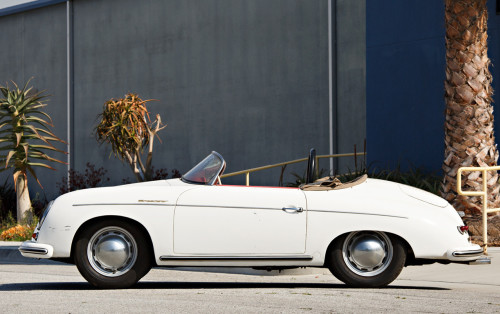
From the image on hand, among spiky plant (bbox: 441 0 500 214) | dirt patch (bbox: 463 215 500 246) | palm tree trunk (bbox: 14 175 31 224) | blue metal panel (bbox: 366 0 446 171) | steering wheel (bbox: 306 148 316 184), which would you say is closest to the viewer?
steering wheel (bbox: 306 148 316 184)

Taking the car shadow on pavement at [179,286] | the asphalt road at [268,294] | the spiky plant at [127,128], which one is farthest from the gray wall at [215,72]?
the car shadow on pavement at [179,286]

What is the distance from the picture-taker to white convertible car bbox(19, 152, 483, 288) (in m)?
8.75

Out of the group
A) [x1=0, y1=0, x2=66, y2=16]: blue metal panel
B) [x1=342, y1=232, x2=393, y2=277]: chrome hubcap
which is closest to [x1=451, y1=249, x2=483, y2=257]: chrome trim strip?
[x1=342, y1=232, x2=393, y2=277]: chrome hubcap

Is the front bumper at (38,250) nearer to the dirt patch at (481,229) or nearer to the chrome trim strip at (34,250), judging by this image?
the chrome trim strip at (34,250)

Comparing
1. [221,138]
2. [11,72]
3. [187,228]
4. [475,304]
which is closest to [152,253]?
[187,228]

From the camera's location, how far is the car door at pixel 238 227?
876 centimetres

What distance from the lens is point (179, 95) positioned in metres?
25.0

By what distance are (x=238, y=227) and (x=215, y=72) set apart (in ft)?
51.5

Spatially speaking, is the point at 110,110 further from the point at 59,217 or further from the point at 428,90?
the point at 59,217

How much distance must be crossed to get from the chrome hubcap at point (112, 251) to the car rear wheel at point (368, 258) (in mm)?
1990

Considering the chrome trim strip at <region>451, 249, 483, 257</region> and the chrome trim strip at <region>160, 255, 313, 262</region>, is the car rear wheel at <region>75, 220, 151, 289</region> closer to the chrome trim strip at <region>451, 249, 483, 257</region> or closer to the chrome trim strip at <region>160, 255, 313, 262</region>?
the chrome trim strip at <region>160, 255, 313, 262</region>

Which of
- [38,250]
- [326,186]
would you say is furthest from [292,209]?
[38,250]

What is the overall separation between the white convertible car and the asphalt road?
29cm

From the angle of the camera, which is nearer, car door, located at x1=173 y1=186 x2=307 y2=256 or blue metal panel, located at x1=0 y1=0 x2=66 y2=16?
car door, located at x1=173 y1=186 x2=307 y2=256
